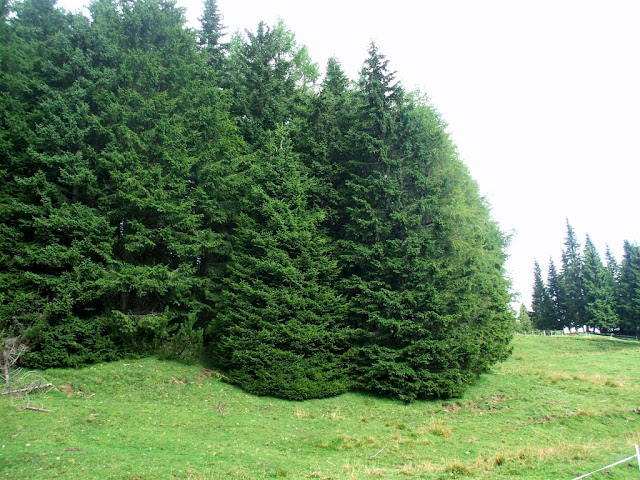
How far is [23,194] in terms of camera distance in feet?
52.4

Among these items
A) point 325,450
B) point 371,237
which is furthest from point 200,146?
point 325,450

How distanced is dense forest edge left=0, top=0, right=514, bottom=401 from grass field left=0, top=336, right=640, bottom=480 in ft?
4.44

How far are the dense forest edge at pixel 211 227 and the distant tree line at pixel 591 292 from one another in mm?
43423

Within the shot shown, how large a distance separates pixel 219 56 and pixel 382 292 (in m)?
21.1

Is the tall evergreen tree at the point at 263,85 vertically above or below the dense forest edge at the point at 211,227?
above

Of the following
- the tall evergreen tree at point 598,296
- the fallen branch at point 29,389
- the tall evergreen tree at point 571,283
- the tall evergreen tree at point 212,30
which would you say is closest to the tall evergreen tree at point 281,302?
the fallen branch at point 29,389

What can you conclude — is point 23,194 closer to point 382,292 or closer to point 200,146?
point 200,146

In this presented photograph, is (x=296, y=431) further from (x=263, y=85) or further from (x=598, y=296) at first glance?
(x=598, y=296)

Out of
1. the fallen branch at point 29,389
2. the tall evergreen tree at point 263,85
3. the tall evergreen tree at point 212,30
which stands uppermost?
the tall evergreen tree at point 212,30

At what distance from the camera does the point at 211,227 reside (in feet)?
66.0

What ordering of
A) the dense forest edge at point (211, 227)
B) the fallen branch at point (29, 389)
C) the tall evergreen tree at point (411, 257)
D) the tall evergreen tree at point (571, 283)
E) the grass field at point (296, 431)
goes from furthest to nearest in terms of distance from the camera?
the tall evergreen tree at point (571, 283) → the tall evergreen tree at point (411, 257) → the dense forest edge at point (211, 227) → the fallen branch at point (29, 389) → the grass field at point (296, 431)

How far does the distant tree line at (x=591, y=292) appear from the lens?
172 feet

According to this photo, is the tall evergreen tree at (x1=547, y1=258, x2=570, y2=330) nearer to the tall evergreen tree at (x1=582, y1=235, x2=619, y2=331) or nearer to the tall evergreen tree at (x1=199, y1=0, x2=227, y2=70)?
the tall evergreen tree at (x1=582, y1=235, x2=619, y2=331)

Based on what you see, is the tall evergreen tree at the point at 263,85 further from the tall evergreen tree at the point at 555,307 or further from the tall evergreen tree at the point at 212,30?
the tall evergreen tree at the point at 555,307
